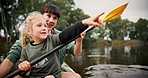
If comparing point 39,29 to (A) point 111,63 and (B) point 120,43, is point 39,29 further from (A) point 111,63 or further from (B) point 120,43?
(A) point 111,63

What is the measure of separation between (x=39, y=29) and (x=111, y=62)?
0.71m

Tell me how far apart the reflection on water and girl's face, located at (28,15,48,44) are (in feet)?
1.47

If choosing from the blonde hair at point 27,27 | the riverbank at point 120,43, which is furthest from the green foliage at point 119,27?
the blonde hair at point 27,27

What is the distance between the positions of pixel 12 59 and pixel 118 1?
40cm

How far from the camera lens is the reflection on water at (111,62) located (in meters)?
0.92

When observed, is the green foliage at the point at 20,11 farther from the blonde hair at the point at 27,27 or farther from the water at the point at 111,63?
the blonde hair at the point at 27,27

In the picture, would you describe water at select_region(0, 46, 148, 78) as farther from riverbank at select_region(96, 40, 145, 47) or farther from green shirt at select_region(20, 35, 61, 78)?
green shirt at select_region(20, 35, 61, 78)

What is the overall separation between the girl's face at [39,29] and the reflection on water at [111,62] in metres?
0.45

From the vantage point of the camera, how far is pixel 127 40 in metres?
0.84

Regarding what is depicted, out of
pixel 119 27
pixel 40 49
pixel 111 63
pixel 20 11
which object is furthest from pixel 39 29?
pixel 111 63

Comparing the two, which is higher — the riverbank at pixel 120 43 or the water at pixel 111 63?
the riverbank at pixel 120 43

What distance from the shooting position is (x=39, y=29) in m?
0.48

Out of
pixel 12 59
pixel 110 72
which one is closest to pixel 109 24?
pixel 110 72

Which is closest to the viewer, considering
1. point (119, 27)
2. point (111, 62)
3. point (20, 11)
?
point (119, 27)
